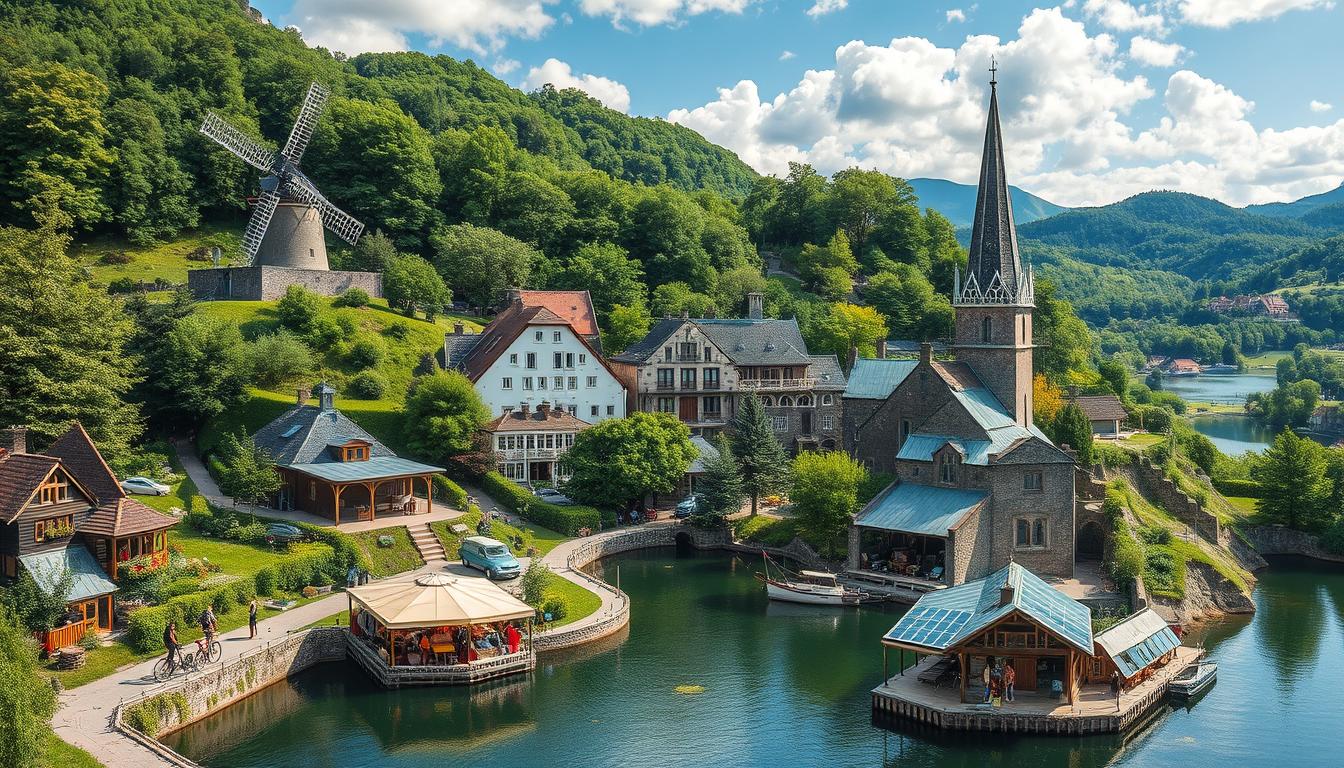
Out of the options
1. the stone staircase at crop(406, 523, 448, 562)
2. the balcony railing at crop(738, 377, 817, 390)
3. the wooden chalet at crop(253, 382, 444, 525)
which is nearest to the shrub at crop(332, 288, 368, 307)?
the wooden chalet at crop(253, 382, 444, 525)

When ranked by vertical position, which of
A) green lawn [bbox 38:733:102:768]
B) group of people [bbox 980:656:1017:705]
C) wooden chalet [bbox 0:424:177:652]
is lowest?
group of people [bbox 980:656:1017:705]

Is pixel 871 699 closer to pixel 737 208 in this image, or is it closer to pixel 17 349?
pixel 17 349

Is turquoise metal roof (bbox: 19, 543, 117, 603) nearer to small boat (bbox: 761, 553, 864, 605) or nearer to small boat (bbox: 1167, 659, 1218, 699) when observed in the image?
small boat (bbox: 761, 553, 864, 605)

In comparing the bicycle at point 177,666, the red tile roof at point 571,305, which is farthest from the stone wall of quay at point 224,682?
the red tile roof at point 571,305

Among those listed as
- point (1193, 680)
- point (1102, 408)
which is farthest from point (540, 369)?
point (1193, 680)

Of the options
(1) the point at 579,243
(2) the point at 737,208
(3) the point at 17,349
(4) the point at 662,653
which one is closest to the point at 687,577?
(4) the point at 662,653

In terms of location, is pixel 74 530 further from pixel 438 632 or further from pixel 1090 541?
pixel 1090 541

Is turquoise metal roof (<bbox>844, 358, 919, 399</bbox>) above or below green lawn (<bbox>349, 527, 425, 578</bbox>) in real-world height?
above
